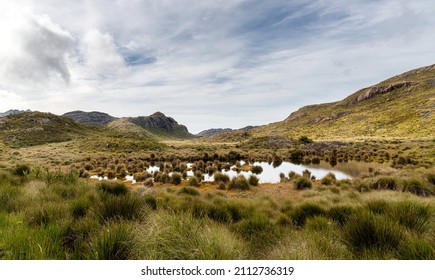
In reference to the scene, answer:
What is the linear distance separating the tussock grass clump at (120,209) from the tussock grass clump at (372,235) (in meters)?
3.95

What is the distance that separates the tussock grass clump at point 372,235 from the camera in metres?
3.66

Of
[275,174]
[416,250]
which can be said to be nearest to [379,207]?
[416,250]

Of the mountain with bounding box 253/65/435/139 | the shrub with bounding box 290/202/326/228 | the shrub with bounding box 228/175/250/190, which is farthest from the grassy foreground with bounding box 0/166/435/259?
the mountain with bounding box 253/65/435/139

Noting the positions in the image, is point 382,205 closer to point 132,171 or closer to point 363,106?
point 132,171

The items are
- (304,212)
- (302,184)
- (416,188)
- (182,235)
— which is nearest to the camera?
(182,235)

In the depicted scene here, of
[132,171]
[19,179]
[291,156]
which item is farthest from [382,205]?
[291,156]

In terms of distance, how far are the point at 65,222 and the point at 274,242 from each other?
3630 millimetres

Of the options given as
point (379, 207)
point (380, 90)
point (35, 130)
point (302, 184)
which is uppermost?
point (380, 90)

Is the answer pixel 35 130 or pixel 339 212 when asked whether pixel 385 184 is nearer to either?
pixel 339 212

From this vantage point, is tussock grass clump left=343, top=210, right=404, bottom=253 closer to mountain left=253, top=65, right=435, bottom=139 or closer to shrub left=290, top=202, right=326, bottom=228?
shrub left=290, top=202, right=326, bottom=228

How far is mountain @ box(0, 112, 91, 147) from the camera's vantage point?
65.1 metres

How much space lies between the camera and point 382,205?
5789mm

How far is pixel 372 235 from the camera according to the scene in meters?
3.85

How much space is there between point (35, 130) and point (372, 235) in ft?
302
